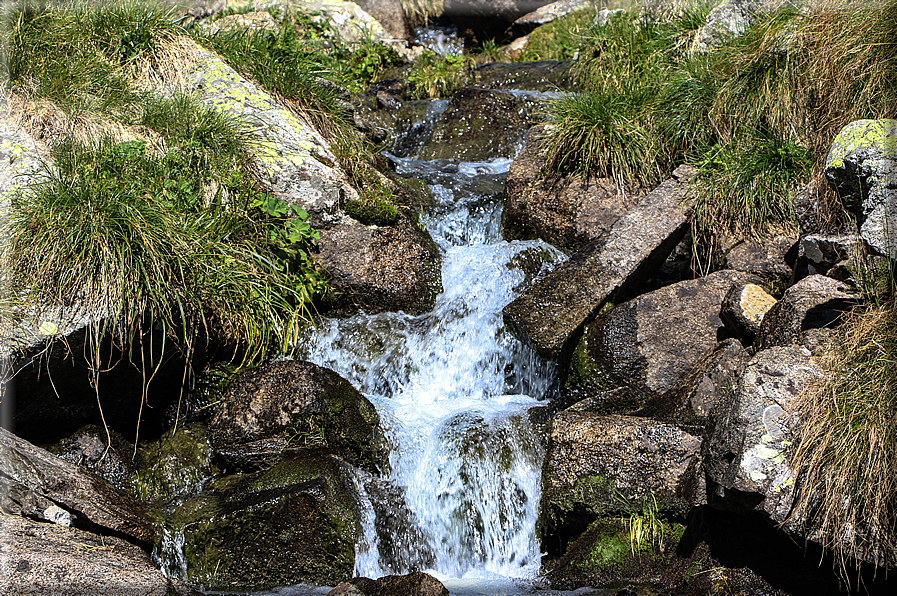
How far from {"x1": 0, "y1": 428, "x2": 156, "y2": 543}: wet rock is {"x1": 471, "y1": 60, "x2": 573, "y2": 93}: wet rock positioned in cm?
705

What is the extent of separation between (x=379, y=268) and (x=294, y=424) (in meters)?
1.87

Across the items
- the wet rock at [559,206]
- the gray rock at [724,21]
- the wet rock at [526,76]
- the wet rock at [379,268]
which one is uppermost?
the wet rock at [526,76]

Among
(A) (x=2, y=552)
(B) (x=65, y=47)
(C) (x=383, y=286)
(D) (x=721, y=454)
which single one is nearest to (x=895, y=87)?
(D) (x=721, y=454)

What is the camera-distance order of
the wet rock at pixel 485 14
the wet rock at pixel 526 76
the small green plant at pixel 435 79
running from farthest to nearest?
the wet rock at pixel 485 14
the small green plant at pixel 435 79
the wet rock at pixel 526 76

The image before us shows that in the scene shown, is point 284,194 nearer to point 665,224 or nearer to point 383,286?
point 383,286

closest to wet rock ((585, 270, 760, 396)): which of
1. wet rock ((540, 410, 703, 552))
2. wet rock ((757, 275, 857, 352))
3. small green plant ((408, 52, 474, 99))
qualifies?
wet rock ((757, 275, 857, 352))

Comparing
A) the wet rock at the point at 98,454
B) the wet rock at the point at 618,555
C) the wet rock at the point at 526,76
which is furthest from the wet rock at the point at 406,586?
the wet rock at the point at 526,76

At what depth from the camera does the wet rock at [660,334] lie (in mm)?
4891

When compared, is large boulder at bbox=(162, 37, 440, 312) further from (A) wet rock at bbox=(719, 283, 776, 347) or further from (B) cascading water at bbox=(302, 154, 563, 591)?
(A) wet rock at bbox=(719, 283, 776, 347)

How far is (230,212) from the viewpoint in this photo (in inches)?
217

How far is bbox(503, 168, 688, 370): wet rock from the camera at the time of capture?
5141 mm

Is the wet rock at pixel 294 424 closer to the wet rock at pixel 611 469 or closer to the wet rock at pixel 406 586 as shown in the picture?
the wet rock at pixel 406 586

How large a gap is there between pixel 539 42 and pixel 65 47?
7.26m

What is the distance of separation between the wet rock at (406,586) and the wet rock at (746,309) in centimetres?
258
